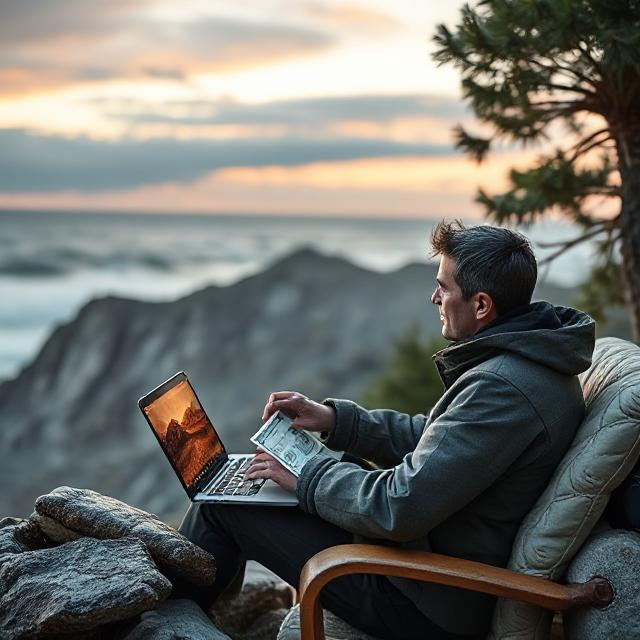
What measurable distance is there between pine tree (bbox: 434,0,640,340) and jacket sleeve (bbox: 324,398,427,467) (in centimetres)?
163

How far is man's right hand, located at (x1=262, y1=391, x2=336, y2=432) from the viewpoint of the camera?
285 cm

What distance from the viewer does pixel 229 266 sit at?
45906 millimetres

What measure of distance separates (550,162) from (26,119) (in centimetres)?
2868

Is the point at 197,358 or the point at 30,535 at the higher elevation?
the point at 30,535

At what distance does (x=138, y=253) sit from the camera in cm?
4512

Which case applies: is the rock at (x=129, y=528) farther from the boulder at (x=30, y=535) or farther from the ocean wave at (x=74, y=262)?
the ocean wave at (x=74, y=262)

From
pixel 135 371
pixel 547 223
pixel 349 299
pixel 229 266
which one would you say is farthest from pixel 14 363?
pixel 547 223

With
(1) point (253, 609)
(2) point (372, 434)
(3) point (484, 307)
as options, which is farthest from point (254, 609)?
(3) point (484, 307)

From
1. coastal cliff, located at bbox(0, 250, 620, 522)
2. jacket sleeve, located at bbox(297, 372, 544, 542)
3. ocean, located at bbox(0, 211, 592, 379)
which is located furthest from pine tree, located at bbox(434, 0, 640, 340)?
ocean, located at bbox(0, 211, 592, 379)

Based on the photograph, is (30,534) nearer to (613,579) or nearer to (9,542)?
(9,542)

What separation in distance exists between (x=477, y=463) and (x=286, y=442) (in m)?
0.63

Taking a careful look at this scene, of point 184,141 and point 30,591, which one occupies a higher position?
point 184,141

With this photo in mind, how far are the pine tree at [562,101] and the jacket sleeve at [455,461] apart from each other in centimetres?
178

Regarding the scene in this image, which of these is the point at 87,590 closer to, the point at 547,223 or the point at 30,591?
the point at 30,591
